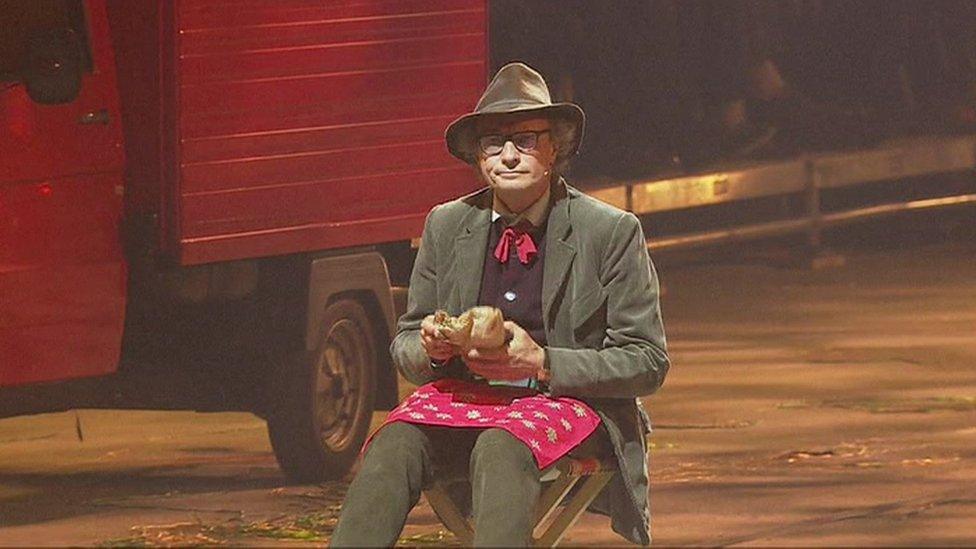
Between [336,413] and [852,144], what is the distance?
15.9 meters

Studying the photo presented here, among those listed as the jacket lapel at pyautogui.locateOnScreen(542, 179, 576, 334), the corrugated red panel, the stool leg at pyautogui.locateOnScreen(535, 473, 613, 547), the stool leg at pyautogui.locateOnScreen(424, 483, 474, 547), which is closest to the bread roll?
the jacket lapel at pyautogui.locateOnScreen(542, 179, 576, 334)

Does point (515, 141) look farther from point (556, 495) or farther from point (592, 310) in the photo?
point (556, 495)

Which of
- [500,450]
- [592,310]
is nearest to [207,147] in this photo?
[592,310]

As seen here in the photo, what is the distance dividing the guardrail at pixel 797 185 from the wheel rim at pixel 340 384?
6.94 meters

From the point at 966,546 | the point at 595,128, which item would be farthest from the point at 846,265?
the point at 966,546

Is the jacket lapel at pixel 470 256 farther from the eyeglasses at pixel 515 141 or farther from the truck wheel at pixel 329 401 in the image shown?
the truck wheel at pixel 329 401

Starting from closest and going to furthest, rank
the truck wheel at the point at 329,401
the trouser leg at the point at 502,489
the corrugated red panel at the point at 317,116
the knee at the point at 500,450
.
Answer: the trouser leg at the point at 502,489 < the knee at the point at 500,450 < the corrugated red panel at the point at 317,116 < the truck wheel at the point at 329,401

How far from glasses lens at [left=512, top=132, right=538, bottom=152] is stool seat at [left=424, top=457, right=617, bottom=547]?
2.79 ft

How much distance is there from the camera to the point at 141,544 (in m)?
10.4

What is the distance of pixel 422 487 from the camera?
780 centimetres

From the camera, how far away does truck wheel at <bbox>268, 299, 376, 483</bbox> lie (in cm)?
1223

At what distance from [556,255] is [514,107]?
1.35ft

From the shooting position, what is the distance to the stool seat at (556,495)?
7.93 m

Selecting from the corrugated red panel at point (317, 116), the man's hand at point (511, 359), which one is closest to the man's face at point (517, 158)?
the man's hand at point (511, 359)
